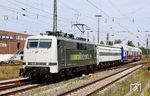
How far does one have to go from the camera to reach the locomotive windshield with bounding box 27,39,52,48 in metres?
24.4

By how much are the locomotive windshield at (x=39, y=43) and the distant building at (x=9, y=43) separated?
168 ft

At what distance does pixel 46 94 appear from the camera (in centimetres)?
1808

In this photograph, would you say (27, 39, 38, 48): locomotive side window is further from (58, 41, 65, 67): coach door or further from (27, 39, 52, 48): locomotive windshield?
(58, 41, 65, 67): coach door

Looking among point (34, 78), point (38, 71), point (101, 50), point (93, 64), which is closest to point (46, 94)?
point (38, 71)

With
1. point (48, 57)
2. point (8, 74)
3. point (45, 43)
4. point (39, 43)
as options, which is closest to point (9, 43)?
point (8, 74)

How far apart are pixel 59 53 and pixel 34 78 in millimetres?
2695

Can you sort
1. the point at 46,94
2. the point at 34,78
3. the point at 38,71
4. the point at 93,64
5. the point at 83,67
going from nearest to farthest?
the point at 46,94, the point at 38,71, the point at 34,78, the point at 83,67, the point at 93,64

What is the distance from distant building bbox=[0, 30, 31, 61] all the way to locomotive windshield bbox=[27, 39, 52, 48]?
51.3m

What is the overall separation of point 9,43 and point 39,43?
59.0 metres

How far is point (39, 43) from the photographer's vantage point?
24.7 metres

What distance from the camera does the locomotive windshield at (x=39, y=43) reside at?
24.4 m

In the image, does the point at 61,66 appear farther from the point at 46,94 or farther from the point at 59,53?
the point at 46,94

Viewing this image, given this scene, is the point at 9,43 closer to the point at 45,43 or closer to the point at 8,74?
the point at 8,74

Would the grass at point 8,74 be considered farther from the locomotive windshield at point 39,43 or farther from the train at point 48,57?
the locomotive windshield at point 39,43
